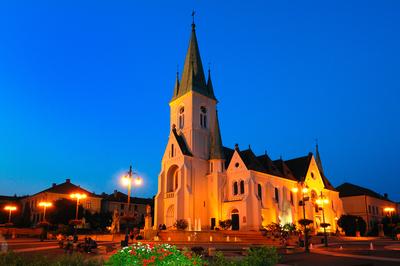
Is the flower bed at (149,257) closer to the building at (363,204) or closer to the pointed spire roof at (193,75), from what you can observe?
the pointed spire roof at (193,75)

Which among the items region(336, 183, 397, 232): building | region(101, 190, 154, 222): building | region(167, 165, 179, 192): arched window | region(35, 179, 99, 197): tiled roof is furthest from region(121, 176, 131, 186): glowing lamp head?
region(336, 183, 397, 232): building

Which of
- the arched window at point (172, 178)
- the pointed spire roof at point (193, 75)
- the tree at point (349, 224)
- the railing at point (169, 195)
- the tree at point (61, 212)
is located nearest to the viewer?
the railing at point (169, 195)

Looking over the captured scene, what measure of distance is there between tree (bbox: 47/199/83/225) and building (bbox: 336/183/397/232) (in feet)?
185

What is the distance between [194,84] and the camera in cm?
5791

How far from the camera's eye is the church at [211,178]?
48.9 metres

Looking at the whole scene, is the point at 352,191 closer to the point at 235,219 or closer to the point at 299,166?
the point at 299,166

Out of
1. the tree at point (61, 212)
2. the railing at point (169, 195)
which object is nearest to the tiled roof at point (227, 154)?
the railing at point (169, 195)

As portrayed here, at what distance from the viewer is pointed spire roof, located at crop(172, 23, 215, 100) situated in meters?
58.2

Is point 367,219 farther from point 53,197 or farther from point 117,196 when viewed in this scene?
point 53,197

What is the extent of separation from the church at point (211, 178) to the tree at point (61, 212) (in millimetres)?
22058

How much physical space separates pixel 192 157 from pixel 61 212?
2994 centimetres

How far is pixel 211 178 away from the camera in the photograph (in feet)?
172

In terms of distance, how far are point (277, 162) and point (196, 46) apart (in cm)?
2541

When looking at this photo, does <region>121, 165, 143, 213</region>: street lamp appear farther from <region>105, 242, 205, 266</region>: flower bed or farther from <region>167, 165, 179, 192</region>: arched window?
<region>167, 165, 179, 192</region>: arched window
